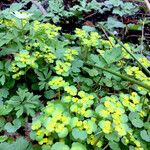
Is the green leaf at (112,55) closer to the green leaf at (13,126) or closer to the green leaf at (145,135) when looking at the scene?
the green leaf at (145,135)

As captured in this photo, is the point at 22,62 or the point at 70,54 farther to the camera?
the point at 70,54

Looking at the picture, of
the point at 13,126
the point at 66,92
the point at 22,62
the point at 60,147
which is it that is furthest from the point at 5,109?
the point at 60,147

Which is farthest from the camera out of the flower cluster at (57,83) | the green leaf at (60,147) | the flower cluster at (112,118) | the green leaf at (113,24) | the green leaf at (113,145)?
the green leaf at (113,24)

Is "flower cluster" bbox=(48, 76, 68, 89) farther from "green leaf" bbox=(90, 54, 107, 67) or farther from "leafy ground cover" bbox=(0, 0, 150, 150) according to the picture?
"green leaf" bbox=(90, 54, 107, 67)

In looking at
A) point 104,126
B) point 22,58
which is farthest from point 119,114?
point 22,58

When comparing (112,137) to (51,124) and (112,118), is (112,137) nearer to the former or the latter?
(112,118)

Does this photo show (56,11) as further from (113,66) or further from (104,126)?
(104,126)

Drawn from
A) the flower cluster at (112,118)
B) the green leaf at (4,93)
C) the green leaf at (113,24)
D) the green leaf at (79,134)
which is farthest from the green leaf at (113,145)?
the green leaf at (113,24)

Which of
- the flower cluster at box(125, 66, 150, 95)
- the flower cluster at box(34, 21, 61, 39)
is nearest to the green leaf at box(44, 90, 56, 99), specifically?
the flower cluster at box(34, 21, 61, 39)
